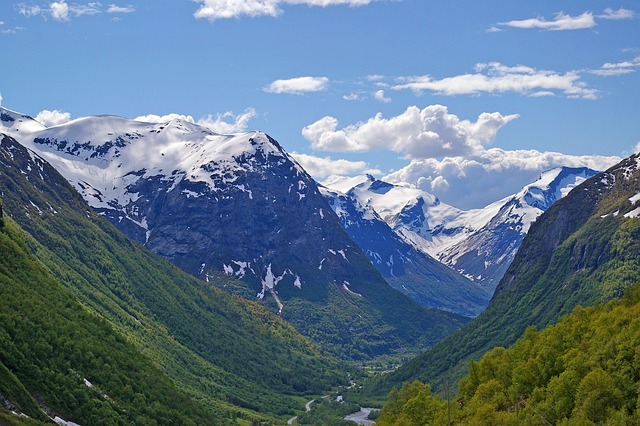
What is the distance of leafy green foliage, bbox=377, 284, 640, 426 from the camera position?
12694 cm

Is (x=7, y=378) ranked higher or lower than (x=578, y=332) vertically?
lower

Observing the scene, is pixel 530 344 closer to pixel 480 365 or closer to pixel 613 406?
pixel 480 365

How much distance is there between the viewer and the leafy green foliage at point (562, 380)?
127 meters

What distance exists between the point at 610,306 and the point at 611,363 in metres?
49.2

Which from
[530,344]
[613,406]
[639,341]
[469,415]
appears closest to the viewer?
[613,406]

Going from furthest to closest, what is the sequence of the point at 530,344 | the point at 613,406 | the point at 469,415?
the point at 530,344
the point at 469,415
the point at 613,406

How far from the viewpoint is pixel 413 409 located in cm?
18412

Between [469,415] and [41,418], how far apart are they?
86.4m

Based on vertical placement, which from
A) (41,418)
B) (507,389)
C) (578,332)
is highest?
(578,332)

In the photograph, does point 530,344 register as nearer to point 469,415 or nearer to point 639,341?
point 469,415

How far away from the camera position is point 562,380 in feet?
453

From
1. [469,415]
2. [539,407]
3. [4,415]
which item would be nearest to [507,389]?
[469,415]

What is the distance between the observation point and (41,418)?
7190 inches

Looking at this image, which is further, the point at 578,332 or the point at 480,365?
the point at 480,365
